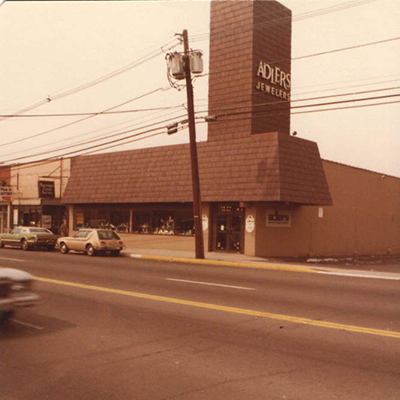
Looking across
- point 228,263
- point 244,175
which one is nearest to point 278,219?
Answer: point 244,175

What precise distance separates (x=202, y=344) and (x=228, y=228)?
1845 cm

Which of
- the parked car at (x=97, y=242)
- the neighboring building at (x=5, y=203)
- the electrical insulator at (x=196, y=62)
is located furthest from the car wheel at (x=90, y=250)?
the neighboring building at (x=5, y=203)

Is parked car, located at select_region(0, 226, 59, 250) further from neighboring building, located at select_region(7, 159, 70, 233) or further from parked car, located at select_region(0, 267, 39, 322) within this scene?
parked car, located at select_region(0, 267, 39, 322)

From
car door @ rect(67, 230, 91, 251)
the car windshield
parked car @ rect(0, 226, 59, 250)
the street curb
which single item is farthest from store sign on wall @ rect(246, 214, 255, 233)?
parked car @ rect(0, 226, 59, 250)

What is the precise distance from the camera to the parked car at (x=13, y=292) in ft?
22.8

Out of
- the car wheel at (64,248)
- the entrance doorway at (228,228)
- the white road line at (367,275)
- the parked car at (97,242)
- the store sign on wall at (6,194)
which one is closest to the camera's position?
the white road line at (367,275)

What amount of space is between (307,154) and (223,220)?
590 centimetres

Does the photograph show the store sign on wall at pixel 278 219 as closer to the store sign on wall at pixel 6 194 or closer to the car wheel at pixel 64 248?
the car wheel at pixel 64 248

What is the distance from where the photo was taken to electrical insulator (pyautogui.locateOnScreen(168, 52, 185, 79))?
21.6 metres

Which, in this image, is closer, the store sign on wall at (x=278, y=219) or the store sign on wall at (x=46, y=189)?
the store sign on wall at (x=278, y=219)

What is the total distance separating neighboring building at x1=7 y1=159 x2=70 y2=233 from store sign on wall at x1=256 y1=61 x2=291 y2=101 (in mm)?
16622

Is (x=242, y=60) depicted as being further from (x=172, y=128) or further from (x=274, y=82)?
(x=172, y=128)

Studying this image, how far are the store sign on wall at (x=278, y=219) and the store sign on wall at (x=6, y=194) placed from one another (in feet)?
79.0

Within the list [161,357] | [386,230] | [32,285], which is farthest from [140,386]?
[386,230]
